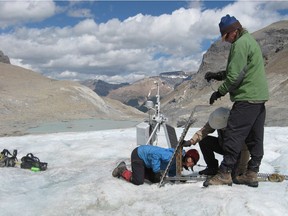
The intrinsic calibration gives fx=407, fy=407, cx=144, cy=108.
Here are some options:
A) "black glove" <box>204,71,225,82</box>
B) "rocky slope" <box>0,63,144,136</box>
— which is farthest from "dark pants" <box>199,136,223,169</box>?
"rocky slope" <box>0,63,144,136</box>

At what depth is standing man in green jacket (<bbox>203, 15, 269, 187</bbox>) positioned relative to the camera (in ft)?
19.5

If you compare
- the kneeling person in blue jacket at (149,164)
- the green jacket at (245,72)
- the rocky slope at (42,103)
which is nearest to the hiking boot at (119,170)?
the kneeling person in blue jacket at (149,164)

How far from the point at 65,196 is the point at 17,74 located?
66.9 meters

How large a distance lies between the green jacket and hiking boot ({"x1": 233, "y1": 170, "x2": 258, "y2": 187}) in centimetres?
121

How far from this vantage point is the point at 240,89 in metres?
6.16

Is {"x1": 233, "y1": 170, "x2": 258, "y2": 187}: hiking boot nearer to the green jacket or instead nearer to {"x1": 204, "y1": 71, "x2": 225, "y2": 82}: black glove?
the green jacket

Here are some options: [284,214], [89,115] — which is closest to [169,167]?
[284,214]

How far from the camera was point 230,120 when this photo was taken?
6.27 meters

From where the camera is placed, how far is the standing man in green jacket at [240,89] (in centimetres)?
596

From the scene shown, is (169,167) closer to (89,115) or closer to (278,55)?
(89,115)

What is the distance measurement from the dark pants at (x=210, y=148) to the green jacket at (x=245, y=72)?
1062mm

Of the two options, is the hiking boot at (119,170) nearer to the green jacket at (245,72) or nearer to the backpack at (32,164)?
the backpack at (32,164)

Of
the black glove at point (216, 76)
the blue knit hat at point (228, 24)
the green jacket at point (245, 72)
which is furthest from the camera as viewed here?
the black glove at point (216, 76)

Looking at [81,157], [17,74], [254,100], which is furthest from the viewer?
[17,74]
